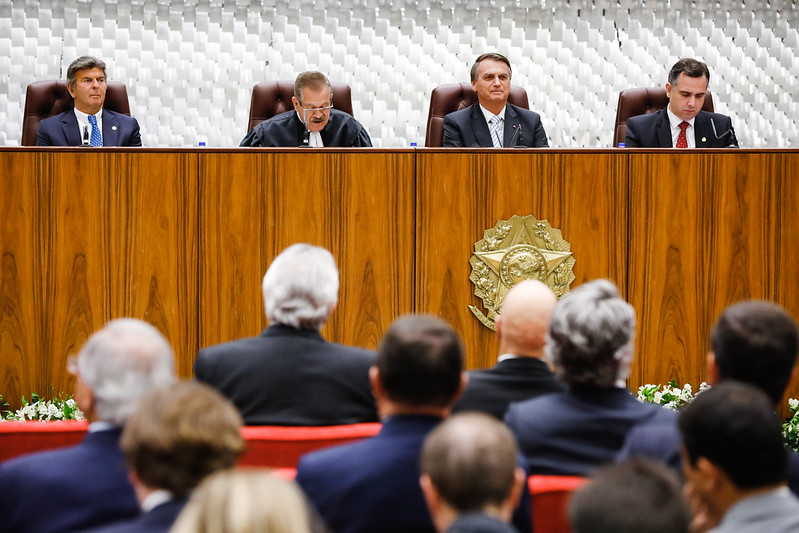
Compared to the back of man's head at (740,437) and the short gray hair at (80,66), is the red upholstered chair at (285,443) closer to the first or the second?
the back of man's head at (740,437)

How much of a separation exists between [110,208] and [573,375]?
258 centimetres

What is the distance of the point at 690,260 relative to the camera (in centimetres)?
425

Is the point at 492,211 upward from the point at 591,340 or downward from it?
upward

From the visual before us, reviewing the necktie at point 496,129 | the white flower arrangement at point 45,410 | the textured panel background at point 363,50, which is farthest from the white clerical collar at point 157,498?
the textured panel background at point 363,50

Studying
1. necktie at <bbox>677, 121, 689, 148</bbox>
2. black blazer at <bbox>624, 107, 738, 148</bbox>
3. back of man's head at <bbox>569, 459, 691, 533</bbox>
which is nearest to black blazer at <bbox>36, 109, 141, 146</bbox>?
black blazer at <bbox>624, 107, 738, 148</bbox>

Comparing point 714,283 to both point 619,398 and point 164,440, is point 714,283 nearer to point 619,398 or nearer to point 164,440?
point 619,398

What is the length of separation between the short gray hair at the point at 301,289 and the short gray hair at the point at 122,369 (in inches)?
27.9

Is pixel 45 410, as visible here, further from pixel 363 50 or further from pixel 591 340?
pixel 363 50

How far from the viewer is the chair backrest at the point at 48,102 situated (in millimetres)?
5656

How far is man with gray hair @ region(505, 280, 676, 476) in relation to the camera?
7.02ft

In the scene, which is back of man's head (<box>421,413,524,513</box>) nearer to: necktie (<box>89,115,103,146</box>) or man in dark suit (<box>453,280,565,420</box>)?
man in dark suit (<box>453,280,565,420</box>)

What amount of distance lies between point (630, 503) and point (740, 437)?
418 millimetres

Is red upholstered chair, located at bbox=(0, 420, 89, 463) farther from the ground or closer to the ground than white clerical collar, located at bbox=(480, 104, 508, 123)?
closer to the ground

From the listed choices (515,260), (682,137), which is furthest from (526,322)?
(682,137)
